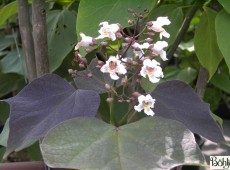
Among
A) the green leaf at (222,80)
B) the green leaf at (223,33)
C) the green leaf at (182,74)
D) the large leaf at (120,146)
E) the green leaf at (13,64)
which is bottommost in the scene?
the green leaf at (182,74)

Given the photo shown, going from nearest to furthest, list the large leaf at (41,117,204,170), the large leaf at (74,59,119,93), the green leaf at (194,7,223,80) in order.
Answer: the large leaf at (41,117,204,170), the large leaf at (74,59,119,93), the green leaf at (194,7,223,80)

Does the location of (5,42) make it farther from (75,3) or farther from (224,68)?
(224,68)

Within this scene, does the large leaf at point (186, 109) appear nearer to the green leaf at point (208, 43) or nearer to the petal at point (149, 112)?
the petal at point (149, 112)

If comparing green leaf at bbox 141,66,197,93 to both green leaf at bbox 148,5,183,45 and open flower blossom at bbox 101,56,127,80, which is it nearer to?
green leaf at bbox 148,5,183,45

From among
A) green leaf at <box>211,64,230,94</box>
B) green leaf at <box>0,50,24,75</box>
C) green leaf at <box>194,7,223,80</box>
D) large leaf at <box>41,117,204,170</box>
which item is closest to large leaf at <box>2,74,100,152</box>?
large leaf at <box>41,117,204,170</box>

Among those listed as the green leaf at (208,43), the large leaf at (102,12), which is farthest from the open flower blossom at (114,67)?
the green leaf at (208,43)
